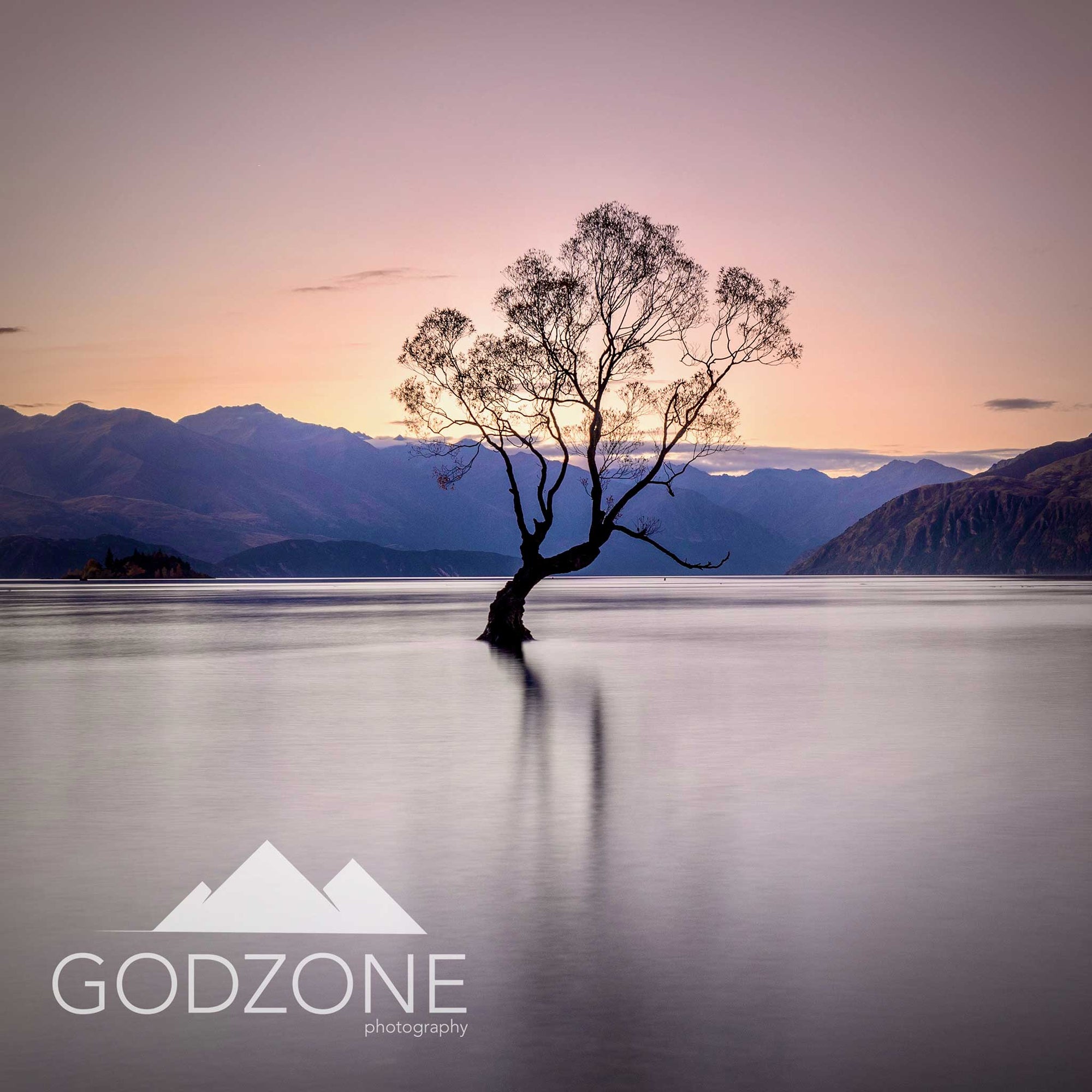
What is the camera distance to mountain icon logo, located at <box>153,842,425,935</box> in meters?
9.19

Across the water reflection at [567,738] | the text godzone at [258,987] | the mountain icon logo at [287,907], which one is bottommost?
the water reflection at [567,738]

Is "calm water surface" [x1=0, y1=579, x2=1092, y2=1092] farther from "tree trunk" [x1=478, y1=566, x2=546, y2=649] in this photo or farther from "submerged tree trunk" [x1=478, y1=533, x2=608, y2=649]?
"tree trunk" [x1=478, y1=566, x2=546, y2=649]

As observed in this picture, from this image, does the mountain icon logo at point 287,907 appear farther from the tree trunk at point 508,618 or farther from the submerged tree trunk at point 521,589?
the tree trunk at point 508,618

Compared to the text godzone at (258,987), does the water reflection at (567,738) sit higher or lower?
lower

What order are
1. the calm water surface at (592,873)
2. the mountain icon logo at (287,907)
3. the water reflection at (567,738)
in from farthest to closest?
1. the water reflection at (567,738)
2. the mountain icon logo at (287,907)
3. the calm water surface at (592,873)

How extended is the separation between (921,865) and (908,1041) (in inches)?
187

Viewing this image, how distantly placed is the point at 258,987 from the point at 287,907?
2.04 metres

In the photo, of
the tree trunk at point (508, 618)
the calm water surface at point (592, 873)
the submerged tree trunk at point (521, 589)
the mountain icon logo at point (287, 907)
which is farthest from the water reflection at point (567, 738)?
the tree trunk at point (508, 618)

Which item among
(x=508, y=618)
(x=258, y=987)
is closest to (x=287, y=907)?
(x=258, y=987)

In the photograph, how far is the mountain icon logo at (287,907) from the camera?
9.19 meters

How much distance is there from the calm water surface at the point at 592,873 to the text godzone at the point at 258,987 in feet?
0.23

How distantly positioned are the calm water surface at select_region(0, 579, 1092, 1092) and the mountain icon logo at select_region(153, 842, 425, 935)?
7.9 inches

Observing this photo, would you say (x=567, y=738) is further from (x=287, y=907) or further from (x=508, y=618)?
(x=508, y=618)

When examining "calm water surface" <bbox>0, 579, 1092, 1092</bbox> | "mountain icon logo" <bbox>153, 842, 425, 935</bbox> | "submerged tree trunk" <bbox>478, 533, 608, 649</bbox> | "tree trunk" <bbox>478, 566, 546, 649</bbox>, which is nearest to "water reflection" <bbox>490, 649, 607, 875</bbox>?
"calm water surface" <bbox>0, 579, 1092, 1092</bbox>
